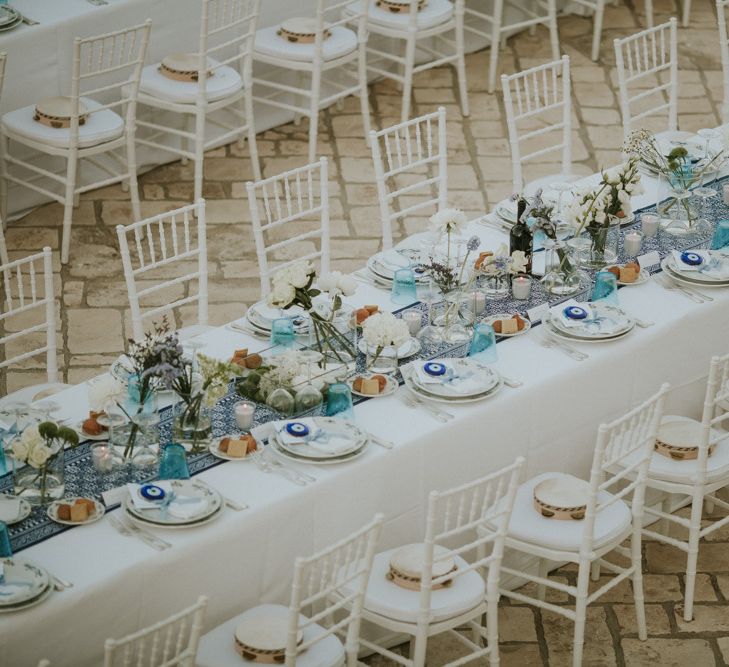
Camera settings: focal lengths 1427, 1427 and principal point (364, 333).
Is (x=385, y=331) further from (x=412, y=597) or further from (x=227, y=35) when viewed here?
(x=227, y=35)

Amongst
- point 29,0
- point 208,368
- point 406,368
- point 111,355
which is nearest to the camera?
point 208,368

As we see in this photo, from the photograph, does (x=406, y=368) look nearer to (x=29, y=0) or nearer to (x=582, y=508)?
(x=582, y=508)

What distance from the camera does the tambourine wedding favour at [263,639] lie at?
3.85 m

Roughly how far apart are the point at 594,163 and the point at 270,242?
195cm

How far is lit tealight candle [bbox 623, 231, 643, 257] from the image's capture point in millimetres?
5531

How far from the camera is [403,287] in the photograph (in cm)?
519

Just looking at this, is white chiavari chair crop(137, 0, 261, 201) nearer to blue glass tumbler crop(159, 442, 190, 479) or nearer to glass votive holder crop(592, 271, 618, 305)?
glass votive holder crop(592, 271, 618, 305)

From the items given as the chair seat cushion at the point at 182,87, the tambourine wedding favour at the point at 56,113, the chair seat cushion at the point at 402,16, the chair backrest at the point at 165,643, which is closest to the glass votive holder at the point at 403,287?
the chair backrest at the point at 165,643

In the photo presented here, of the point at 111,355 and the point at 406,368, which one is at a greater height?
the point at 406,368

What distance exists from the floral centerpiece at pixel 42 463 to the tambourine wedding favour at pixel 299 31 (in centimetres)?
405

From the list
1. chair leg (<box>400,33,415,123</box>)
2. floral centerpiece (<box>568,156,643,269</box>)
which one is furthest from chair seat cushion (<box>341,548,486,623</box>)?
chair leg (<box>400,33,415,123</box>)

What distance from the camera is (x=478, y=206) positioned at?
24.8 feet

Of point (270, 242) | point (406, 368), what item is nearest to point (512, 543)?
point (406, 368)

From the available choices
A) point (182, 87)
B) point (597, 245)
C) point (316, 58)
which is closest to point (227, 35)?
point (316, 58)
